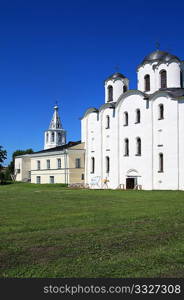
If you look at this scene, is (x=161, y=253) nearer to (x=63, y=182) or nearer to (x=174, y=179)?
(x=174, y=179)

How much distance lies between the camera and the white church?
3719 centimetres

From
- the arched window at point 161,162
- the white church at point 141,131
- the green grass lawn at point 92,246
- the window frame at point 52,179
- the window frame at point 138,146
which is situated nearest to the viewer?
the green grass lawn at point 92,246

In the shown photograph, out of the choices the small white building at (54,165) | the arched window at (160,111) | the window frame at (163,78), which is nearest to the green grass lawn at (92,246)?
the arched window at (160,111)

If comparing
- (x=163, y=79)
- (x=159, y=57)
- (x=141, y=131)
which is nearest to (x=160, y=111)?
(x=141, y=131)

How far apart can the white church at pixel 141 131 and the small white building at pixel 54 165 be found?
2.82 meters

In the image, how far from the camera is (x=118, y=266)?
680 cm

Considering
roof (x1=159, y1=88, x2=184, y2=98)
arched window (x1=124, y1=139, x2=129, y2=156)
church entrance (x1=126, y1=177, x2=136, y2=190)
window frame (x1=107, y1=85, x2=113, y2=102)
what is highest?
window frame (x1=107, y1=85, x2=113, y2=102)

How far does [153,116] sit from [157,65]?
257 inches

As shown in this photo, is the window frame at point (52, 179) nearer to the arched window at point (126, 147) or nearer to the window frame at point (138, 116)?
the arched window at point (126, 147)

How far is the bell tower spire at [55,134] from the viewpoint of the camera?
308 feet

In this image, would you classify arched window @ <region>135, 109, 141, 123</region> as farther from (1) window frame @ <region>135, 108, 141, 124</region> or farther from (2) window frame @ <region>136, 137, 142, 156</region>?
(2) window frame @ <region>136, 137, 142, 156</region>

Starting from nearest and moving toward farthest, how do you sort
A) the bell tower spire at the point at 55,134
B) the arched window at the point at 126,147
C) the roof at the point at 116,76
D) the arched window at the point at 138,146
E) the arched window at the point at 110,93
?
the arched window at the point at 138,146
the arched window at the point at 126,147
the roof at the point at 116,76
the arched window at the point at 110,93
the bell tower spire at the point at 55,134

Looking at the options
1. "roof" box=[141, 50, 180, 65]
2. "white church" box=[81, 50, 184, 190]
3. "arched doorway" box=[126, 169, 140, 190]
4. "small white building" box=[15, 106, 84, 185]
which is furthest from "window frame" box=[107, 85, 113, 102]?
"arched doorway" box=[126, 169, 140, 190]

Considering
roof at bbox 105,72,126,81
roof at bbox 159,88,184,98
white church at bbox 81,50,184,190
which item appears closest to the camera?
white church at bbox 81,50,184,190
